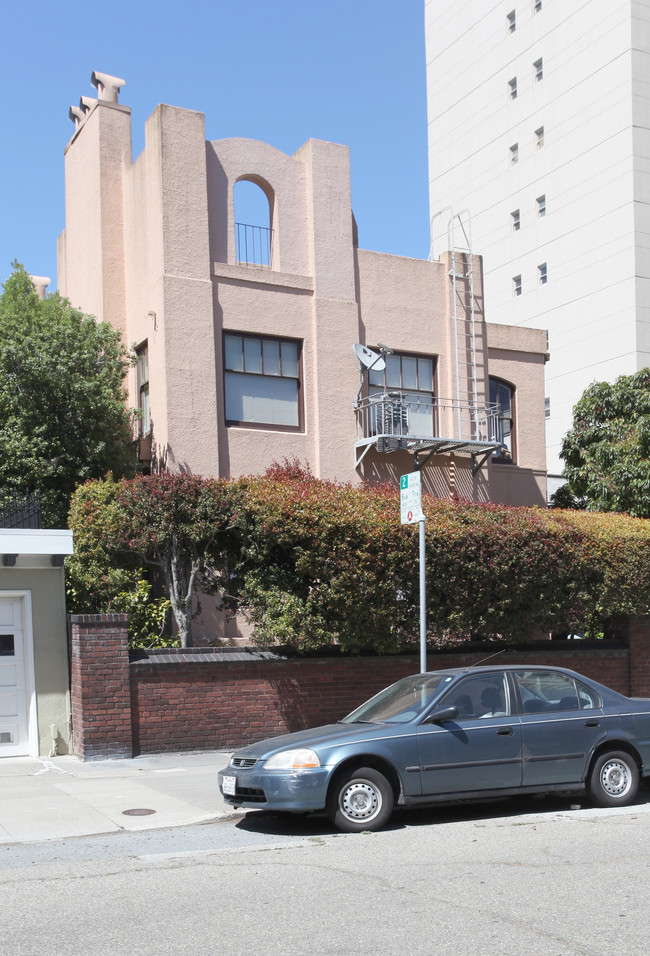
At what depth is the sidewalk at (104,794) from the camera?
30.7 feet

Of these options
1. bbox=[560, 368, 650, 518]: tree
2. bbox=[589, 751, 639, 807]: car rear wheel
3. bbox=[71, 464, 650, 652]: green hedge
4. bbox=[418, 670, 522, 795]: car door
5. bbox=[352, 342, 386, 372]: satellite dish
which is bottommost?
bbox=[589, 751, 639, 807]: car rear wheel

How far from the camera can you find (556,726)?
9633 mm

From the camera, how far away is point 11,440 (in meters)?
16.3

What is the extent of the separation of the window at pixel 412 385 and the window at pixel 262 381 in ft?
5.47

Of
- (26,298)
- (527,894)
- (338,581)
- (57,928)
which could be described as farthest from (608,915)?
(26,298)

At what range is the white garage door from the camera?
42.9ft

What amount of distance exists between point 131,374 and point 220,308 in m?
2.44

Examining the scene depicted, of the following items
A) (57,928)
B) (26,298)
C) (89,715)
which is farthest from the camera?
(26,298)

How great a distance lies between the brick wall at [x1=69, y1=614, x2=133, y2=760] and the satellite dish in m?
8.03

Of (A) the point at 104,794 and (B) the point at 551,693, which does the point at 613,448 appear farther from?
(A) the point at 104,794

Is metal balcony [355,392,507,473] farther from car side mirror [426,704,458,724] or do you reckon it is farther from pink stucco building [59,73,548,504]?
car side mirror [426,704,458,724]

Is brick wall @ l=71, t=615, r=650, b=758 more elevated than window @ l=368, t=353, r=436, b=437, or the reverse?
window @ l=368, t=353, r=436, b=437

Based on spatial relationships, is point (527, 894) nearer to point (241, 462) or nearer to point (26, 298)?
point (241, 462)

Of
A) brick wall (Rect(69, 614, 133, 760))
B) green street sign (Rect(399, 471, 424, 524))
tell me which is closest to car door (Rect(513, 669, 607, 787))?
green street sign (Rect(399, 471, 424, 524))
